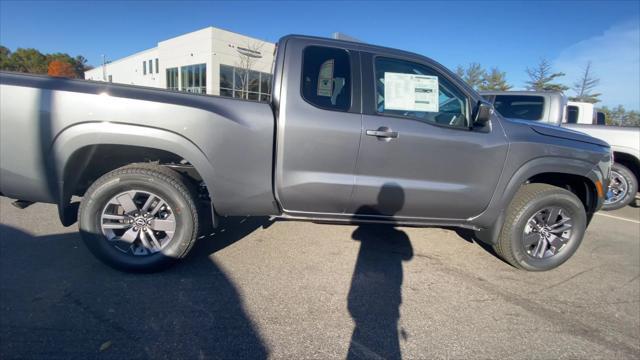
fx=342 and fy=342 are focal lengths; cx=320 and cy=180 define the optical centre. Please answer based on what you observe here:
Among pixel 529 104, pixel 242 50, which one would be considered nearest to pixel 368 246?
pixel 529 104

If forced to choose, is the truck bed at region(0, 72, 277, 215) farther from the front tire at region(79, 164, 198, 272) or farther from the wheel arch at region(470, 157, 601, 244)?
the wheel arch at region(470, 157, 601, 244)

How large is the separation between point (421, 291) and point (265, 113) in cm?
205

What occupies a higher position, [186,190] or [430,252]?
[186,190]

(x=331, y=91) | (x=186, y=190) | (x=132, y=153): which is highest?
(x=331, y=91)

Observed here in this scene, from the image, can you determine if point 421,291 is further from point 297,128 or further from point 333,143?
point 297,128

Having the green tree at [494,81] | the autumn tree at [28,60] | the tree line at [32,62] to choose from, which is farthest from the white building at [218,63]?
the autumn tree at [28,60]

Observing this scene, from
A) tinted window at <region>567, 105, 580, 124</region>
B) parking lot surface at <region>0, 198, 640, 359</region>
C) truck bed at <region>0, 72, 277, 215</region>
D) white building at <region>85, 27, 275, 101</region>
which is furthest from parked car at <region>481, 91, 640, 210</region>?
white building at <region>85, 27, 275, 101</region>

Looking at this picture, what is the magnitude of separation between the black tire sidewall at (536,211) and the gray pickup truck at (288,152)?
0.07ft

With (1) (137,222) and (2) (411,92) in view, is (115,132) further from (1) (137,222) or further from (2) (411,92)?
(2) (411,92)

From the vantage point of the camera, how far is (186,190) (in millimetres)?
2947

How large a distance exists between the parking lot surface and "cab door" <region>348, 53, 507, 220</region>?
2.35 feet

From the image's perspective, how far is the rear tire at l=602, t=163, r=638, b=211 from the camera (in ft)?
20.9

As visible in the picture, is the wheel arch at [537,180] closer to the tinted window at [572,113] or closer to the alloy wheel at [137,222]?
the alloy wheel at [137,222]

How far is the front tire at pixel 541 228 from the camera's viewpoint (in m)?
3.40
